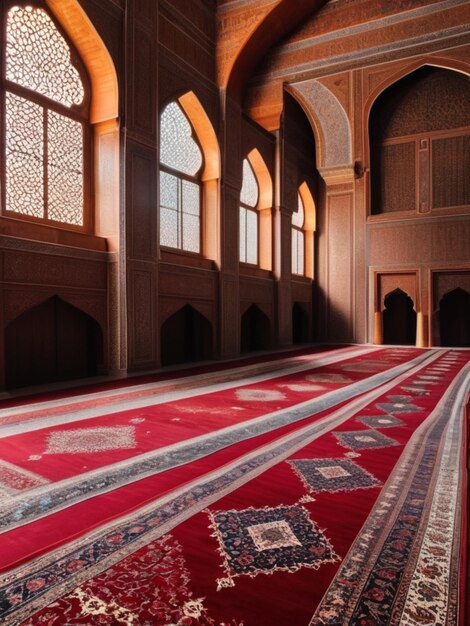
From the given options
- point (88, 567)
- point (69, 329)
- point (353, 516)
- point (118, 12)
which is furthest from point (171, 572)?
point (118, 12)

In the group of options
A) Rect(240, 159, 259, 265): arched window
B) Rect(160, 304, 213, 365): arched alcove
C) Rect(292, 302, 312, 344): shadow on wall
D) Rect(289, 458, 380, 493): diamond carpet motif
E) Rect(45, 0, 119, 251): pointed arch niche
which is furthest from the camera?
Rect(292, 302, 312, 344): shadow on wall

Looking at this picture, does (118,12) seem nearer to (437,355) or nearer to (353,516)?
(353,516)

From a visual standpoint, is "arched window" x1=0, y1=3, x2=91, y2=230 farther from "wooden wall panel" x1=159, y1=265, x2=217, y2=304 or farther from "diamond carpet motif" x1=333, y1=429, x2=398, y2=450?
"diamond carpet motif" x1=333, y1=429, x2=398, y2=450

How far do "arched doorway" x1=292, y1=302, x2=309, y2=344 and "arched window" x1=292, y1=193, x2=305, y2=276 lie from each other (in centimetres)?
78

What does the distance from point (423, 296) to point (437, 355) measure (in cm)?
204

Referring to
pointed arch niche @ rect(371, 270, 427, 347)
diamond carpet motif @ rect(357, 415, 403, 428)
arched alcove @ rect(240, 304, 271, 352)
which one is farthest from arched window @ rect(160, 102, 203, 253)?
pointed arch niche @ rect(371, 270, 427, 347)

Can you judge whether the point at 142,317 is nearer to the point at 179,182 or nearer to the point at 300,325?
the point at 179,182

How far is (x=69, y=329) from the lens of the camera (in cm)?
505

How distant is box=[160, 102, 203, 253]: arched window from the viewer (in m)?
6.20

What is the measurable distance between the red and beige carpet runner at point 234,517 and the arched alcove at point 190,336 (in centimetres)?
351

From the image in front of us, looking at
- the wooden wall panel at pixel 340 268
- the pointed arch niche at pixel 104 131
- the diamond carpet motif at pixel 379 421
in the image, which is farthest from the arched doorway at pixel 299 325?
the diamond carpet motif at pixel 379 421

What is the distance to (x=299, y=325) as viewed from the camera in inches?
405

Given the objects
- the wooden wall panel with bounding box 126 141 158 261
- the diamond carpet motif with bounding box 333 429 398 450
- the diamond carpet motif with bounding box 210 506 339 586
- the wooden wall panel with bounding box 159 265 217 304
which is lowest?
the diamond carpet motif with bounding box 210 506 339 586

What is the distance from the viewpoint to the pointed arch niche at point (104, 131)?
503 cm
